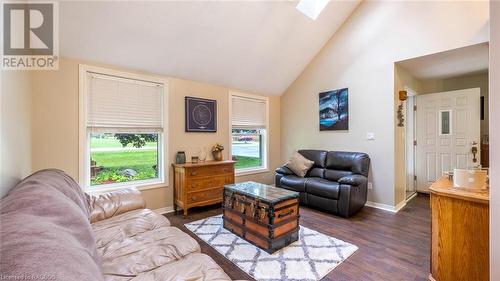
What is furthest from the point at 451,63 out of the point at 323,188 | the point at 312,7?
the point at 323,188

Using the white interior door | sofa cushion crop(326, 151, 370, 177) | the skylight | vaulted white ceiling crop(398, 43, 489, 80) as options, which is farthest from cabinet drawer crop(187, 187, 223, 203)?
the white interior door

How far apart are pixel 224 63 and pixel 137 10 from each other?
1522 mm

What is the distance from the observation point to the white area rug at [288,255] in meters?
1.96

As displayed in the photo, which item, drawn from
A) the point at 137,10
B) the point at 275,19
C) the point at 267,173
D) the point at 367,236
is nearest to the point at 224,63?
the point at 275,19

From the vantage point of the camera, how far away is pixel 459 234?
5.39 feet

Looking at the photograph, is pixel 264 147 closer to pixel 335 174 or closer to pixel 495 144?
pixel 335 174

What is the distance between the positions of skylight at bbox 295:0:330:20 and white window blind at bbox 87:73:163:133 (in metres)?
2.59

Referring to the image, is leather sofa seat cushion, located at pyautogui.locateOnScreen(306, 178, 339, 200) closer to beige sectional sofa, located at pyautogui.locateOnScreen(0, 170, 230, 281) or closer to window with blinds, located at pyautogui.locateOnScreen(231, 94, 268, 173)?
window with blinds, located at pyautogui.locateOnScreen(231, 94, 268, 173)

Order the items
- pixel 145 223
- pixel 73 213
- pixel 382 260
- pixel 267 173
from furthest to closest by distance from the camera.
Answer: pixel 267 173, pixel 382 260, pixel 145 223, pixel 73 213

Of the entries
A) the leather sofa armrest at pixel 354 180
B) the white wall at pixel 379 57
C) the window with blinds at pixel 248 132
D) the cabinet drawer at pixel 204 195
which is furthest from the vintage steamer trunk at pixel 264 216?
the white wall at pixel 379 57

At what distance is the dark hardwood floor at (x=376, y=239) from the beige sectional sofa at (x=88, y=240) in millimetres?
A: 749

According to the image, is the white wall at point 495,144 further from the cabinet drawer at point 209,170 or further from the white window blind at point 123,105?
the white window blind at point 123,105

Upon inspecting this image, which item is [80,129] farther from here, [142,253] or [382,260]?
[382,260]

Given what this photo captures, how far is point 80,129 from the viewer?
284 cm
